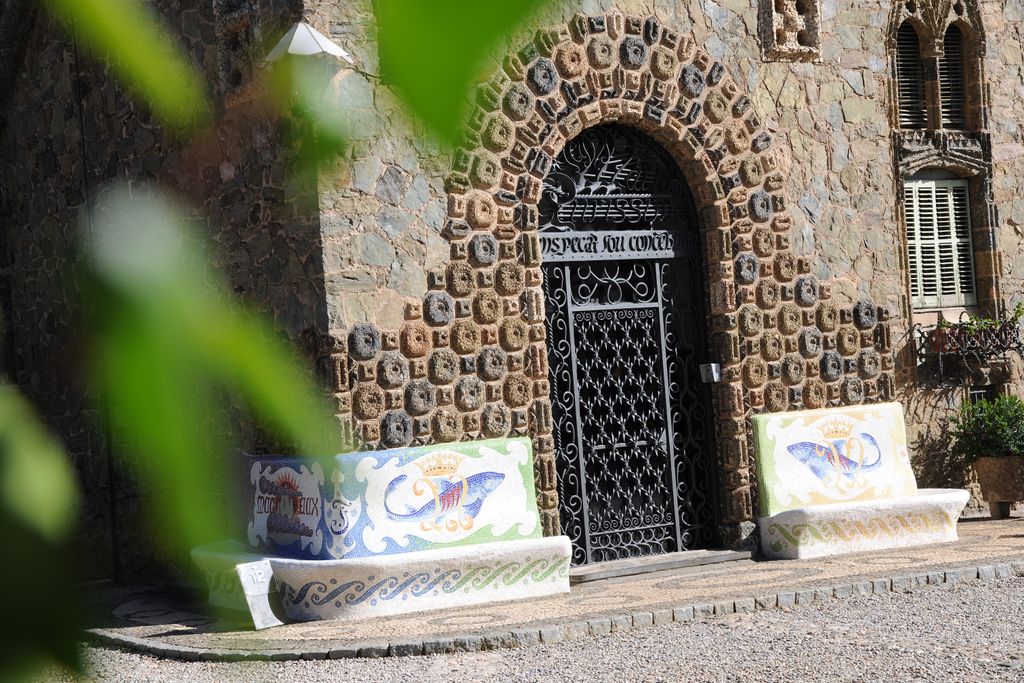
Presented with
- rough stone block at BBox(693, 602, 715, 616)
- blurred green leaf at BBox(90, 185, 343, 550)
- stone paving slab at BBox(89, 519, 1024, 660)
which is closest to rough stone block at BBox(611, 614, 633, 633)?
stone paving slab at BBox(89, 519, 1024, 660)

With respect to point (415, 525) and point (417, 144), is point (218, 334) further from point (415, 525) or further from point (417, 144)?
point (415, 525)

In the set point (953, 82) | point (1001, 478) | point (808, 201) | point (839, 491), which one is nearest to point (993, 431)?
point (1001, 478)

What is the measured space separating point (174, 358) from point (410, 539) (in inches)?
311

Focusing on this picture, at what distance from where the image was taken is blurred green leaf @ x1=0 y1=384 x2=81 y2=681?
471 millimetres

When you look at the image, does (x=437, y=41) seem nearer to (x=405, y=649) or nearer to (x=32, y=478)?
(x=32, y=478)

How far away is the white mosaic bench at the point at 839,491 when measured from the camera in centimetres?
946

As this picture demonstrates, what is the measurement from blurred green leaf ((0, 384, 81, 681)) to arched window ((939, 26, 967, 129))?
37.5 feet

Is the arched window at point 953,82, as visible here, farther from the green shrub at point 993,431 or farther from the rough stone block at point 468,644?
the rough stone block at point 468,644

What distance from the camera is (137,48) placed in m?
0.50

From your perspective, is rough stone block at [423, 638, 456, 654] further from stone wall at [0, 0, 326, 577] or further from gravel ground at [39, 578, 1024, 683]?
stone wall at [0, 0, 326, 577]

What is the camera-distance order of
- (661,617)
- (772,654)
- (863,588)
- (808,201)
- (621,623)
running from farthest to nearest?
(808,201) → (863,588) → (661,617) → (621,623) → (772,654)

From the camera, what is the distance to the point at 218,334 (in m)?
0.53

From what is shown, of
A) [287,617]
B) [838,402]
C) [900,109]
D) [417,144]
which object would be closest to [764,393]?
[838,402]

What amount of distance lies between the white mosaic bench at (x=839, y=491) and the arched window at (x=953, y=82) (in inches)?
105
